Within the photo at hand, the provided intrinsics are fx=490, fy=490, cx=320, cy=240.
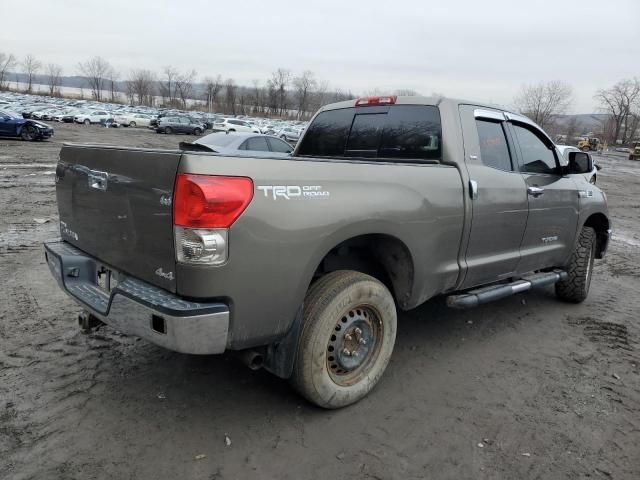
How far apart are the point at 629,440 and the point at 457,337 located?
1.63m

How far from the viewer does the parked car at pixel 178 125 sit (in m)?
43.6

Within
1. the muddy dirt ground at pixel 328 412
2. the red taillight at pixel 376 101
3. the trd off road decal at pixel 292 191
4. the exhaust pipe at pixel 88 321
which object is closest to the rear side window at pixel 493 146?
the red taillight at pixel 376 101

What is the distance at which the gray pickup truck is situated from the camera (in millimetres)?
2424

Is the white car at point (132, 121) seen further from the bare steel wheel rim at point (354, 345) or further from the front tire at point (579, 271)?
the bare steel wheel rim at point (354, 345)

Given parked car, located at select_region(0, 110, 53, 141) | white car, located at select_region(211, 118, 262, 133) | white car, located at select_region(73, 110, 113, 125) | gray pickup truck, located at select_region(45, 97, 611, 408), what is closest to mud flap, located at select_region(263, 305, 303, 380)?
gray pickup truck, located at select_region(45, 97, 611, 408)

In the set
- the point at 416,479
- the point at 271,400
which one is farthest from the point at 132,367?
the point at 416,479

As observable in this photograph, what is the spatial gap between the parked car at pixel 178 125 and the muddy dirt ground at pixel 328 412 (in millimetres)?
41599

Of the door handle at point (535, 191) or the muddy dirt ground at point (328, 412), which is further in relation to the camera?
the door handle at point (535, 191)

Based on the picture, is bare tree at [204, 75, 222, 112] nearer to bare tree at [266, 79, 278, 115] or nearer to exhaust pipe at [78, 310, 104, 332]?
bare tree at [266, 79, 278, 115]

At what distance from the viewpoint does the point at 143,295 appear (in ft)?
8.41

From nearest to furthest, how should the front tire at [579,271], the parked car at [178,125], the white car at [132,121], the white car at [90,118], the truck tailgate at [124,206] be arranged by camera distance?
the truck tailgate at [124,206] → the front tire at [579,271] → the parked car at [178,125] → the white car at [90,118] → the white car at [132,121]

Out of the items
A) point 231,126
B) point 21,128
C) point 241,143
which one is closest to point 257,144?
point 241,143

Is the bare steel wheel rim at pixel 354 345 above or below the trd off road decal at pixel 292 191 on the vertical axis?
below

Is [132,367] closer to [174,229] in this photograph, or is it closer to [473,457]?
[174,229]
